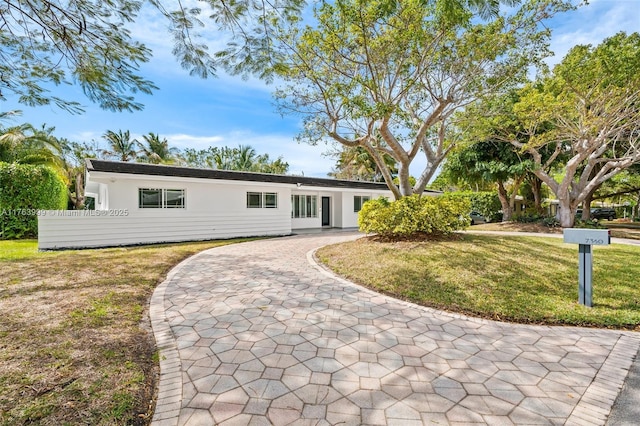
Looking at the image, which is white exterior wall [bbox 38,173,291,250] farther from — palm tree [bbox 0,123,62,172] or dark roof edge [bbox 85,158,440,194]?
palm tree [bbox 0,123,62,172]

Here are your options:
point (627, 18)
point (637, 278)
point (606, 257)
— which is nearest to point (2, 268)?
point (637, 278)

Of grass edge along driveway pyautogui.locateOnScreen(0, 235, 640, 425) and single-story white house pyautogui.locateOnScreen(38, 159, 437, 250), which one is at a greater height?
single-story white house pyautogui.locateOnScreen(38, 159, 437, 250)

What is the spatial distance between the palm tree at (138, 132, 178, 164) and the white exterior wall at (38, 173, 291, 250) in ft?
58.0

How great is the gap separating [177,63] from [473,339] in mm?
6042

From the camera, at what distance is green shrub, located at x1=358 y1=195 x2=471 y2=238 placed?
30.6 feet

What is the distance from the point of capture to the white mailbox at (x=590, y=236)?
4438 mm

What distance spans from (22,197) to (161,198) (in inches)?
221

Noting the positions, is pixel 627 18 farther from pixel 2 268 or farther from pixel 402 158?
pixel 2 268

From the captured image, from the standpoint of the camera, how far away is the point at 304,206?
18641 millimetres

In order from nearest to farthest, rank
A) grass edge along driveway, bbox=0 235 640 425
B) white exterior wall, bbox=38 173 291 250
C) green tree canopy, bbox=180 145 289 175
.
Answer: grass edge along driveway, bbox=0 235 640 425 → white exterior wall, bbox=38 173 291 250 → green tree canopy, bbox=180 145 289 175

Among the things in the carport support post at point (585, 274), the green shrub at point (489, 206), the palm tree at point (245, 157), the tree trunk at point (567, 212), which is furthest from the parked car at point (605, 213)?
the palm tree at point (245, 157)

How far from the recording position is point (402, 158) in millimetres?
Result: 9781

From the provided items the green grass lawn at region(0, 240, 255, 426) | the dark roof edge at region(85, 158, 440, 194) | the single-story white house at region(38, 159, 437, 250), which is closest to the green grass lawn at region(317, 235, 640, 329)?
the green grass lawn at region(0, 240, 255, 426)

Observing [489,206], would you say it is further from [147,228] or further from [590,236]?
[147,228]
